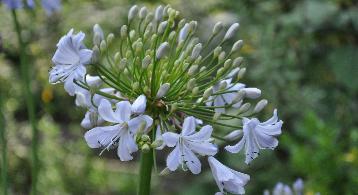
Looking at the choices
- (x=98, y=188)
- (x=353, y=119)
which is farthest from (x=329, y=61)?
(x=98, y=188)

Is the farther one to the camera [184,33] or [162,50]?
[184,33]

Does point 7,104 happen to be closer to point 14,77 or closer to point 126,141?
point 14,77

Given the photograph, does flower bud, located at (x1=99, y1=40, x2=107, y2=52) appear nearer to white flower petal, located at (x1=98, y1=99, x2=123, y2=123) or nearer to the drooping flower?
white flower petal, located at (x1=98, y1=99, x2=123, y2=123)

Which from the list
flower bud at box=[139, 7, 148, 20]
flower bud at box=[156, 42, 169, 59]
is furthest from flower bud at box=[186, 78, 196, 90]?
flower bud at box=[139, 7, 148, 20]

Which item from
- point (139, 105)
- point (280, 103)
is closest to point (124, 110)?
point (139, 105)

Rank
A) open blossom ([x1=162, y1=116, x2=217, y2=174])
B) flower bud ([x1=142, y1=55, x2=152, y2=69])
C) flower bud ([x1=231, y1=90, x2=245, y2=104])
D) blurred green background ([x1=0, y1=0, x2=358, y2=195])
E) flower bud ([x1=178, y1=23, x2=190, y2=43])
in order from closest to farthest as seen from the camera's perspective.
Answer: open blossom ([x1=162, y1=116, x2=217, y2=174]) → flower bud ([x1=142, y1=55, x2=152, y2=69]) → flower bud ([x1=231, y1=90, x2=245, y2=104]) → flower bud ([x1=178, y1=23, x2=190, y2=43]) → blurred green background ([x1=0, y1=0, x2=358, y2=195])

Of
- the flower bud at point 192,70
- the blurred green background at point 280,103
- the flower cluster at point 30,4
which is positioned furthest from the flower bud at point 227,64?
the blurred green background at point 280,103

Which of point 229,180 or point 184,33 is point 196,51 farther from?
point 229,180

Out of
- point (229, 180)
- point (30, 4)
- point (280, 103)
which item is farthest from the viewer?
point (280, 103)
